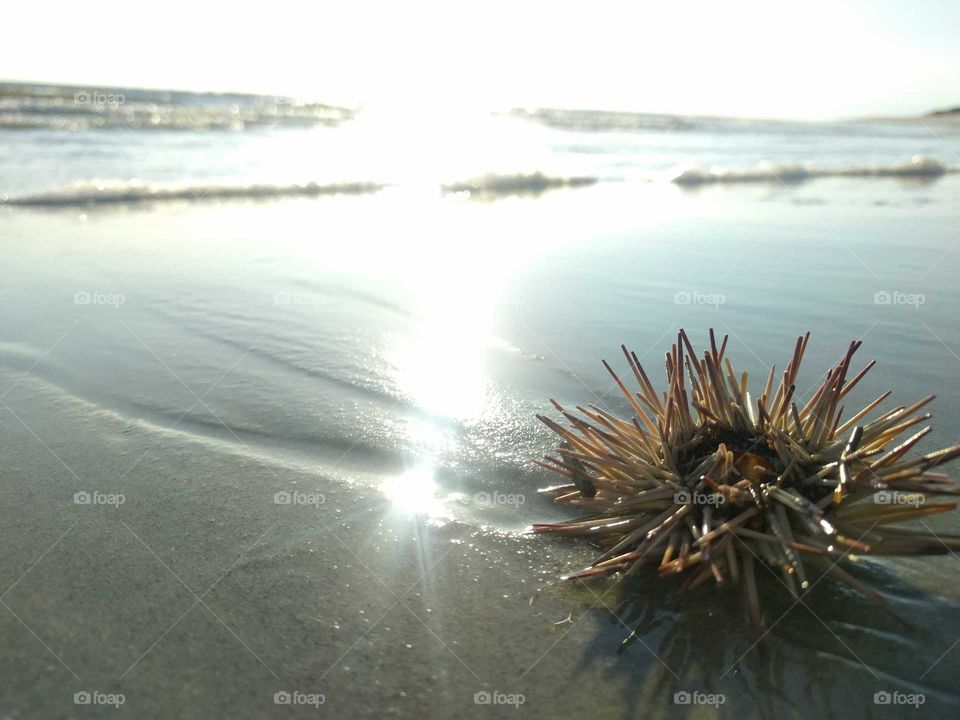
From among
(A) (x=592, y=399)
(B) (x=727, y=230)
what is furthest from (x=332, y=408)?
(B) (x=727, y=230)

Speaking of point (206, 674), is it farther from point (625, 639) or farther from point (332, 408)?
point (332, 408)

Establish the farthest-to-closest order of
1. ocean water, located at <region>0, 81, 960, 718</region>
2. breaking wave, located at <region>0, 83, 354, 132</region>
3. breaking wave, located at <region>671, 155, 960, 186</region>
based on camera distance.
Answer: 1. breaking wave, located at <region>0, 83, 354, 132</region>
2. breaking wave, located at <region>671, 155, 960, 186</region>
3. ocean water, located at <region>0, 81, 960, 718</region>
